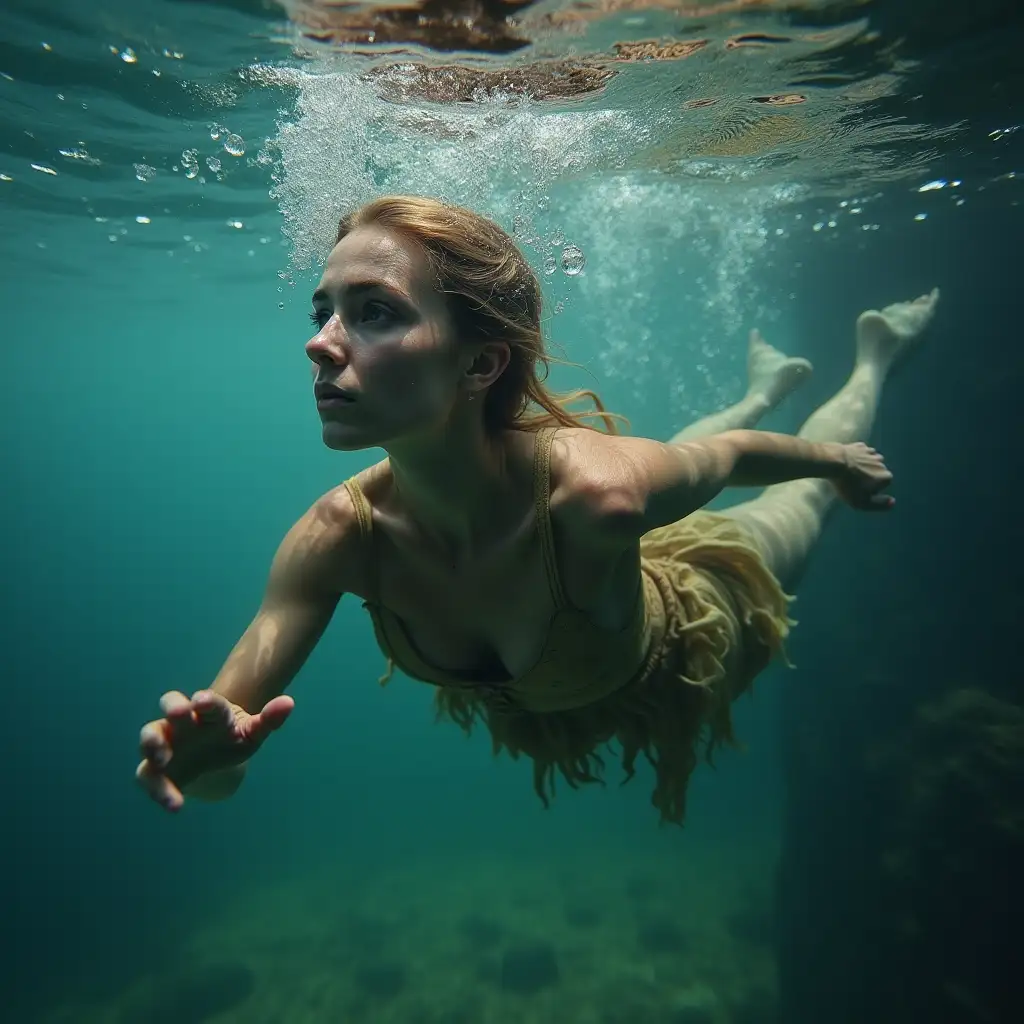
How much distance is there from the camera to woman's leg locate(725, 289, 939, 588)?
5176 mm

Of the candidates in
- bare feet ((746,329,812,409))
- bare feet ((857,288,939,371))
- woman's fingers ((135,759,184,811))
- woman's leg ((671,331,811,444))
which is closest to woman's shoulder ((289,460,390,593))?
woman's fingers ((135,759,184,811))

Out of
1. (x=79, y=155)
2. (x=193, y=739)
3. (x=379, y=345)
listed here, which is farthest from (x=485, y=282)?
(x=79, y=155)

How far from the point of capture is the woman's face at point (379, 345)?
227 cm

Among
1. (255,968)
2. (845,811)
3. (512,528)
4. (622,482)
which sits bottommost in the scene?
(255,968)

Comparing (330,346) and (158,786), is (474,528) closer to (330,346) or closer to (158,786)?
(330,346)

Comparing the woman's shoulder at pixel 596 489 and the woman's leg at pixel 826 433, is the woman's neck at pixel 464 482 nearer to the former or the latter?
the woman's shoulder at pixel 596 489

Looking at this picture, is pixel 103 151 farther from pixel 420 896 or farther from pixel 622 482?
pixel 420 896

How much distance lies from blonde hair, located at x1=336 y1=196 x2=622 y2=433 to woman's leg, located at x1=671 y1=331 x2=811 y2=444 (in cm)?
454

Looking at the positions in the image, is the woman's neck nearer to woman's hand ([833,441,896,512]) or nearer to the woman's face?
the woman's face

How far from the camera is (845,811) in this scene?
10617mm

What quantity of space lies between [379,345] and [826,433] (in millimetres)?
4869

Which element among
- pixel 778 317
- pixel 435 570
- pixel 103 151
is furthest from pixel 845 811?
pixel 778 317

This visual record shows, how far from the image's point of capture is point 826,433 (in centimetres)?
605

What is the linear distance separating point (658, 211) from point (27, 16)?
12375 millimetres
